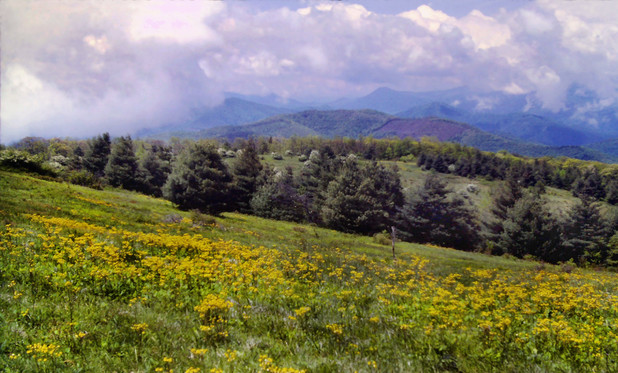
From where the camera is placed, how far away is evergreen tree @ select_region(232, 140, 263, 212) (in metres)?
65.4

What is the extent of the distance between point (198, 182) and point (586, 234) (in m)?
63.6

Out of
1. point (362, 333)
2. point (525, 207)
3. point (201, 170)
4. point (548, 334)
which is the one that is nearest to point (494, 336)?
point (548, 334)

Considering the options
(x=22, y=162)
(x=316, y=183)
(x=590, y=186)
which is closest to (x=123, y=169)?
(x=22, y=162)

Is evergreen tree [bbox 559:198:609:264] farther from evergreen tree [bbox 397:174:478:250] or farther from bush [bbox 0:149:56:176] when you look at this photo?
bush [bbox 0:149:56:176]

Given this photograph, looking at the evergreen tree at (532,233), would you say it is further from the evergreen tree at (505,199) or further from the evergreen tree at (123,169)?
the evergreen tree at (123,169)

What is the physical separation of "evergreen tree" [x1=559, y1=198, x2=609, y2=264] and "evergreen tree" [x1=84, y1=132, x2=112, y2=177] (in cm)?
9391

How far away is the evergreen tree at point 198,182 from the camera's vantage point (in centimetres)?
4850

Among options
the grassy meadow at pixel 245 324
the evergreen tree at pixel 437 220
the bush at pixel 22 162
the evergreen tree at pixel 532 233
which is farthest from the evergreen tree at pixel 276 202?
the grassy meadow at pixel 245 324

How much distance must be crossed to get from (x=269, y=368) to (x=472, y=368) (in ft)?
12.1

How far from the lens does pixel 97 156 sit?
77562mm

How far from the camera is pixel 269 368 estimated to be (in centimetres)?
462

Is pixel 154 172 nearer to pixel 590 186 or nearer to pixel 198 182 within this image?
pixel 198 182

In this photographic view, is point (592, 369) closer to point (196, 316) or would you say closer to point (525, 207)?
point (196, 316)

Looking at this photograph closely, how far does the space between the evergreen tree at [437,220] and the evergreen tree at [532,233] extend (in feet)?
24.4
